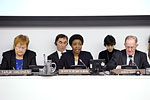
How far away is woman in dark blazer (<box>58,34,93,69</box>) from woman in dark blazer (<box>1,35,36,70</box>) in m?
0.49

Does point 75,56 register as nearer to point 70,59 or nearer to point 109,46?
point 70,59

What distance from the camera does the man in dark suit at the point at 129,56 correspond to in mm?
3074

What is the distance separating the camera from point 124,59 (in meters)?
3.10

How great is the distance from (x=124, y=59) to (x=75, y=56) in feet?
2.54
